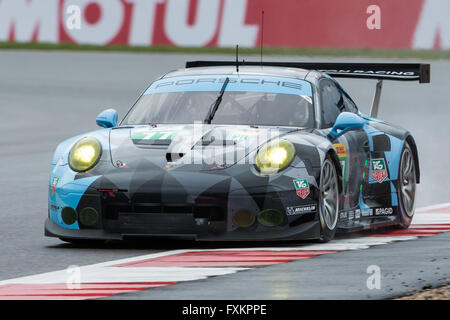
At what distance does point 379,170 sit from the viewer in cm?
991

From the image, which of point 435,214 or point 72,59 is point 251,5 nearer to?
point 72,59

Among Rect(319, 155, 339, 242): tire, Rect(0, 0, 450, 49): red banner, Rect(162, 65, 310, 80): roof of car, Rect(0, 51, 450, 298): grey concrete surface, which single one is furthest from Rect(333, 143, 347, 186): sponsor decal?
Rect(0, 0, 450, 49): red banner

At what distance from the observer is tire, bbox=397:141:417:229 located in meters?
10.1

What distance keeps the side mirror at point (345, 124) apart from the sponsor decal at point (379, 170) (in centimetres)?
61

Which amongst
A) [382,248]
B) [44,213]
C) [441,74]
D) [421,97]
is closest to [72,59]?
[441,74]

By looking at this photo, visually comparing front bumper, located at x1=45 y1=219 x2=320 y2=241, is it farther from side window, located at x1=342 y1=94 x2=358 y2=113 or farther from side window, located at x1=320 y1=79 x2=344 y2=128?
side window, located at x1=342 y1=94 x2=358 y2=113

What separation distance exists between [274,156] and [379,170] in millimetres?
1636

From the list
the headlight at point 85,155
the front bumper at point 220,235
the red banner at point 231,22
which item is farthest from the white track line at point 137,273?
the red banner at point 231,22

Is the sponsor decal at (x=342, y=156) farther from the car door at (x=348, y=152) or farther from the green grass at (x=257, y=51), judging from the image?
the green grass at (x=257, y=51)

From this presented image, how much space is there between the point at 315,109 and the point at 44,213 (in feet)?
8.54

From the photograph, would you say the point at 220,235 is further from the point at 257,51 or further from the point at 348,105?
the point at 257,51

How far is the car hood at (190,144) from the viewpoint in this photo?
8.45 m

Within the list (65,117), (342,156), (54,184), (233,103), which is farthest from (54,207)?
(65,117)

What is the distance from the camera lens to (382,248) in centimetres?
861
